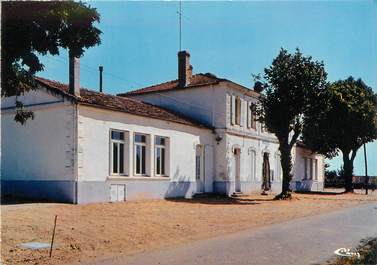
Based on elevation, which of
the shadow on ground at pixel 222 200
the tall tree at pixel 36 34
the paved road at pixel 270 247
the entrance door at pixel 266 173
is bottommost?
the shadow on ground at pixel 222 200

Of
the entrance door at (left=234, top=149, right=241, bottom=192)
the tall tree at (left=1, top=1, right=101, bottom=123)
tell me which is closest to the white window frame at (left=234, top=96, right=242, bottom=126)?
the entrance door at (left=234, top=149, right=241, bottom=192)

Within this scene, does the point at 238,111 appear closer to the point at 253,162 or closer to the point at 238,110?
the point at 238,110

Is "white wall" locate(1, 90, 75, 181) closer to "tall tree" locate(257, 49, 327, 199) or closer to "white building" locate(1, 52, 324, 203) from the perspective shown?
"white building" locate(1, 52, 324, 203)

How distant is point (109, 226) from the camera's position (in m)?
13.5

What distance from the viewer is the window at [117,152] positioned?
21.3 meters

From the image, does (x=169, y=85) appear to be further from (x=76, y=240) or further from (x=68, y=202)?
(x=76, y=240)

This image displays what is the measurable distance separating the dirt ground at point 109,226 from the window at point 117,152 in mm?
1745

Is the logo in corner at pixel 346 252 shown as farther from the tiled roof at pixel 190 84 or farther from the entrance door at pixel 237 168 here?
the entrance door at pixel 237 168

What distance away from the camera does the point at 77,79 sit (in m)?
20.6

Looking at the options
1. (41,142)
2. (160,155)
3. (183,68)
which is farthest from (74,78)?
(183,68)

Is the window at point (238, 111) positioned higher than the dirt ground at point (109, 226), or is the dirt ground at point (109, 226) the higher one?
the window at point (238, 111)

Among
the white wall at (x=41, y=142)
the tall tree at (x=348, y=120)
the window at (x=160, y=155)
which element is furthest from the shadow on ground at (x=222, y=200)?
the tall tree at (x=348, y=120)

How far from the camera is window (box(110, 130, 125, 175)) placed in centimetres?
2131

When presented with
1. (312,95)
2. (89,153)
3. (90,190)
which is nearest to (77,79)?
(89,153)
